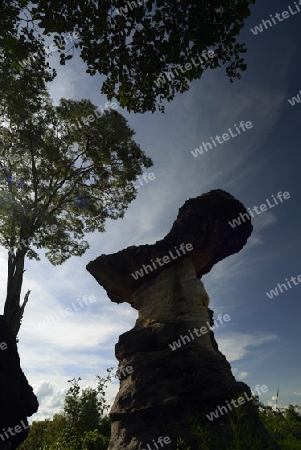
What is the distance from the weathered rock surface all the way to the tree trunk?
1.73m

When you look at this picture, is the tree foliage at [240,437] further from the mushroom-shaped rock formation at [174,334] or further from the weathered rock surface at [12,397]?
the weathered rock surface at [12,397]

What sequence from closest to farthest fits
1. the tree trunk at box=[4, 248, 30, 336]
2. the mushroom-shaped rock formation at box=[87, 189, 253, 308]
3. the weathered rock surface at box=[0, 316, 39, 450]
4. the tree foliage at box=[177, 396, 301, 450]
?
the tree foliage at box=[177, 396, 301, 450], the weathered rock surface at box=[0, 316, 39, 450], the tree trunk at box=[4, 248, 30, 336], the mushroom-shaped rock formation at box=[87, 189, 253, 308]

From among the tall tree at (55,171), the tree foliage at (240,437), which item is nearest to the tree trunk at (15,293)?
the tall tree at (55,171)

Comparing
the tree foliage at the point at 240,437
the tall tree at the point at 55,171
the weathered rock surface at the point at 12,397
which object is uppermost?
the tall tree at the point at 55,171

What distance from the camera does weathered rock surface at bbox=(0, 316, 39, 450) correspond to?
831 centimetres

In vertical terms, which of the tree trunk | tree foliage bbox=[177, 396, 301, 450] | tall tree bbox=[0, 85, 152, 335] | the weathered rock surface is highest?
tall tree bbox=[0, 85, 152, 335]

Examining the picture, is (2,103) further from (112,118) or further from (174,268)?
(174,268)

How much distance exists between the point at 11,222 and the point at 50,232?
244 centimetres

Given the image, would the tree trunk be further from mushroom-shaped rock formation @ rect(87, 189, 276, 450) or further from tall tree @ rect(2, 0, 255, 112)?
tall tree @ rect(2, 0, 255, 112)

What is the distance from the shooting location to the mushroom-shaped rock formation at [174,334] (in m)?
9.65

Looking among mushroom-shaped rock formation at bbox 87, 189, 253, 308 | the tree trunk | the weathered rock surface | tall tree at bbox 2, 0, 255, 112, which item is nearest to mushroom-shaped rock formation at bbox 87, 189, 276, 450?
mushroom-shaped rock formation at bbox 87, 189, 253, 308

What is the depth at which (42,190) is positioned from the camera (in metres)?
15.4

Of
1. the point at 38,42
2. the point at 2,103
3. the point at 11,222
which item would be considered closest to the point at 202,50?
the point at 38,42

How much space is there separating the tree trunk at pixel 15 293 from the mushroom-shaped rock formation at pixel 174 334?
16.9ft
